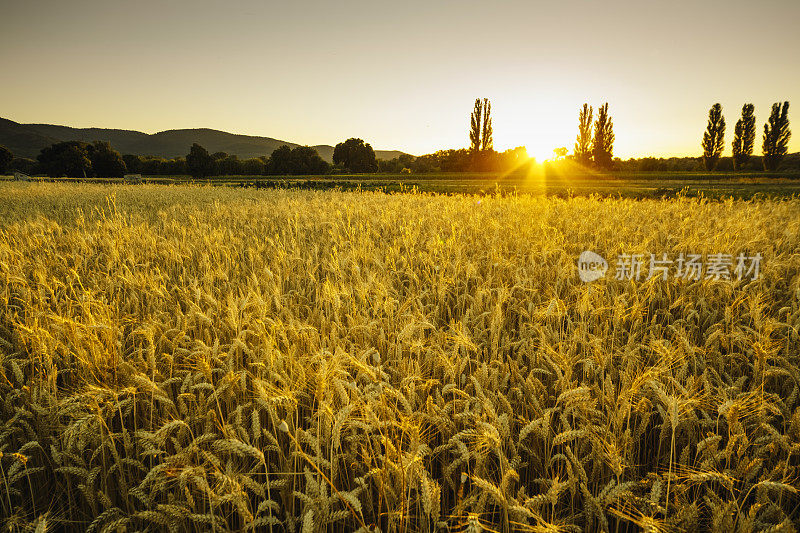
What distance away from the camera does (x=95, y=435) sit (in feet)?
5.16

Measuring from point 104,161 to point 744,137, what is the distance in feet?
361

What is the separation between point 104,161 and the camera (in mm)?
67812

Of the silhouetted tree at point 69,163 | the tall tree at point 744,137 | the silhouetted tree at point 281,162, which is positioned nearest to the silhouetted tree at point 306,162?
the silhouetted tree at point 281,162

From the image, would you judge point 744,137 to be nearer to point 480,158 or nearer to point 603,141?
point 603,141

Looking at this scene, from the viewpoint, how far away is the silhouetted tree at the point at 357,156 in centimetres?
8150

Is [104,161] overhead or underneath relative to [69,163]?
overhead

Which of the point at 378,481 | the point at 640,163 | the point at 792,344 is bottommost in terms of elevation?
the point at 378,481

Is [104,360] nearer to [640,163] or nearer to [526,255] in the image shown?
[526,255]

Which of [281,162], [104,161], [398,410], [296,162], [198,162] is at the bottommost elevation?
[398,410]

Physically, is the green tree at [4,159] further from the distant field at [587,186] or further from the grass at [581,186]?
the distant field at [587,186]

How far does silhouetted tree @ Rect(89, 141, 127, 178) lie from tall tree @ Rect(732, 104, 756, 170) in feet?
351

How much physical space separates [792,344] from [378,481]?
2.74m

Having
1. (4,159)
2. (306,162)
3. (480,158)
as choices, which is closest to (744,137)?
(480,158)

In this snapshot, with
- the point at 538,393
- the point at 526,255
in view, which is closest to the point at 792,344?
the point at 538,393
